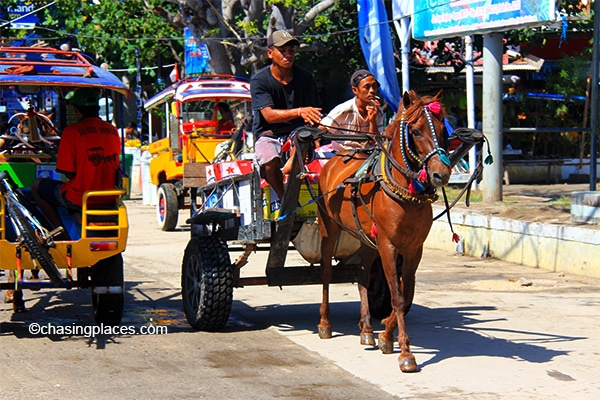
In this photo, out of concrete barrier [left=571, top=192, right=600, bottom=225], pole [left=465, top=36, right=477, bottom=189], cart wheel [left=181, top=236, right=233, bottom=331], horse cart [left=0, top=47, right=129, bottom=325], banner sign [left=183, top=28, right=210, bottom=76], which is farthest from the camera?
banner sign [left=183, top=28, right=210, bottom=76]

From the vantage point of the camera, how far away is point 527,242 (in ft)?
44.5

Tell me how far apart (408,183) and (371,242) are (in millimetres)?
761

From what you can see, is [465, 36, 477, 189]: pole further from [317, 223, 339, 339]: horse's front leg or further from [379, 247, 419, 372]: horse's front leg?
[379, 247, 419, 372]: horse's front leg

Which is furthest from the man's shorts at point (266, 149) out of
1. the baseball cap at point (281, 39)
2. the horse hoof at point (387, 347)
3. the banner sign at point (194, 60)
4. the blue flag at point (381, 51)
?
the banner sign at point (194, 60)

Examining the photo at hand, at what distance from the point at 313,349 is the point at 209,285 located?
1.16 metres

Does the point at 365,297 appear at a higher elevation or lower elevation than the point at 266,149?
lower

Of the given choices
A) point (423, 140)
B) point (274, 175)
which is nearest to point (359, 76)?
point (274, 175)

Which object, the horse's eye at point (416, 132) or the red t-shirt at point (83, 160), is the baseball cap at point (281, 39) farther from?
the horse's eye at point (416, 132)

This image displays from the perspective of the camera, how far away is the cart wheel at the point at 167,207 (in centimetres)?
1914

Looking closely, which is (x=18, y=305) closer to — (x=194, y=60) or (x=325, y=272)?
(x=325, y=272)

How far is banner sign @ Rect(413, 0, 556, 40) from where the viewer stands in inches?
605

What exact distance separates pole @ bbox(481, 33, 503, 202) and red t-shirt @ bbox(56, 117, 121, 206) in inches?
355

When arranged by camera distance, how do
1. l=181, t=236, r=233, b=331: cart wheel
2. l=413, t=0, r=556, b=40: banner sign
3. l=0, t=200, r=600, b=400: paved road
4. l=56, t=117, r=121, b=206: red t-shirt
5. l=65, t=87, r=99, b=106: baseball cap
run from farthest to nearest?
1. l=413, t=0, r=556, b=40: banner sign
2. l=65, t=87, r=99, b=106: baseball cap
3. l=56, t=117, r=121, b=206: red t-shirt
4. l=181, t=236, r=233, b=331: cart wheel
5. l=0, t=200, r=600, b=400: paved road

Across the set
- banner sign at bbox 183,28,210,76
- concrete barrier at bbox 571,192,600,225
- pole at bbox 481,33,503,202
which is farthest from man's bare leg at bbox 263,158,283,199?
banner sign at bbox 183,28,210,76
